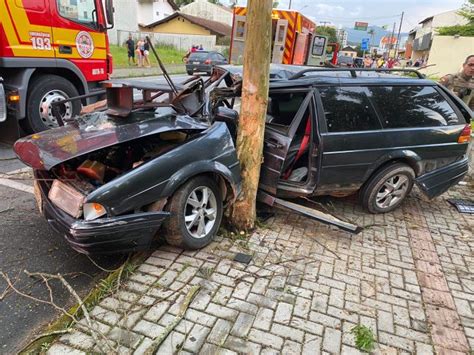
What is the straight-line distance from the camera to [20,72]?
5.88 m

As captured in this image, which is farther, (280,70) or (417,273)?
(280,70)

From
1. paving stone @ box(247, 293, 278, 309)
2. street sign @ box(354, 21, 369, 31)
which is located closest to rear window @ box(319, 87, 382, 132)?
paving stone @ box(247, 293, 278, 309)

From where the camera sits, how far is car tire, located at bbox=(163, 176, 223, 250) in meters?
3.23

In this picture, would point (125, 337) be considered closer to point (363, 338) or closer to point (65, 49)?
point (363, 338)

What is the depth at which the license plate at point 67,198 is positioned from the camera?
288 cm

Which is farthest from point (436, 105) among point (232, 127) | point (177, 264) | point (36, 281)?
point (36, 281)

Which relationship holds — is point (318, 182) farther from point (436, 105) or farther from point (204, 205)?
point (436, 105)

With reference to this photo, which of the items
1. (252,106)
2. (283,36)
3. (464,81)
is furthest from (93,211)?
(283,36)

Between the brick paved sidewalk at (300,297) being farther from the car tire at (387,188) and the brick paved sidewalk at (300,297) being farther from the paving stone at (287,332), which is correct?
the car tire at (387,188)

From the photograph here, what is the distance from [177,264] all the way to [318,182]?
1.75 m

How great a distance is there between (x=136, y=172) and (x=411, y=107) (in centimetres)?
336

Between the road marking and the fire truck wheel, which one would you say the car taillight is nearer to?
the road marking

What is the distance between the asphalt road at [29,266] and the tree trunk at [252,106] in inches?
51.4

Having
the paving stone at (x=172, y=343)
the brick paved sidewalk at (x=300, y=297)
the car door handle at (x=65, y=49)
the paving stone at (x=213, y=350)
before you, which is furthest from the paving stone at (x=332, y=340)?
the car door handle at (x=65, y=49)
